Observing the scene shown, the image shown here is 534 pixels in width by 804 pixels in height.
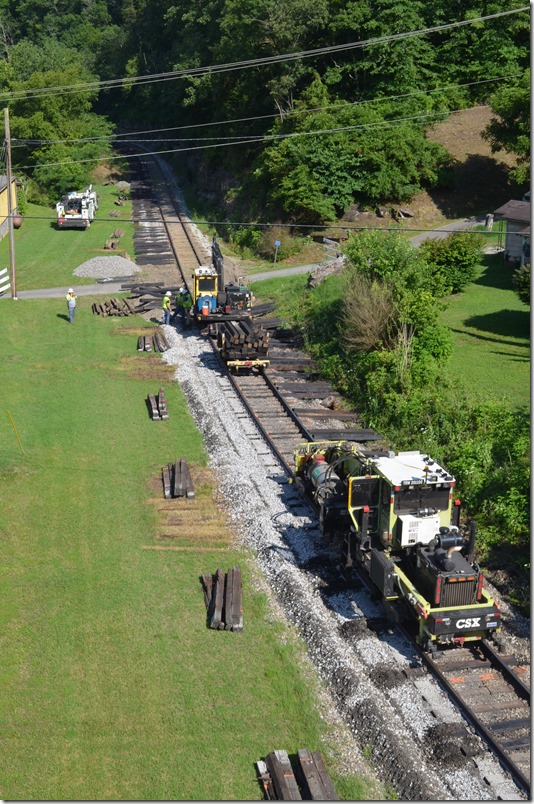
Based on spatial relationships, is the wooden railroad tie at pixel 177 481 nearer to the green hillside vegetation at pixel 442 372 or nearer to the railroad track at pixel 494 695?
the green hillside vegetation at pixel 442 372

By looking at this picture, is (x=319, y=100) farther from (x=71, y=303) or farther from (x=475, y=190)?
(x=71, y=303)

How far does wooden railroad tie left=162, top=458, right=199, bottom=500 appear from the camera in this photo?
70.3ft

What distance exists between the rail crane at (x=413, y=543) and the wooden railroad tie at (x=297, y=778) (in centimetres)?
317

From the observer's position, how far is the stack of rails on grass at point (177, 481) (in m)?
21.4

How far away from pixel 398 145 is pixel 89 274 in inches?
778

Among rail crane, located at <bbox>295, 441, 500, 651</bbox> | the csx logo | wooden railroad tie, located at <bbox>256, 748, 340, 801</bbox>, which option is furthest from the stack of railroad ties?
wooden railroad tie, located at <bbox>256, 748, 340, 801</bbox>

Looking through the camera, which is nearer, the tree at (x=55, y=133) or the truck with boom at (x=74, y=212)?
the truck with boom at (x=74, y=212)

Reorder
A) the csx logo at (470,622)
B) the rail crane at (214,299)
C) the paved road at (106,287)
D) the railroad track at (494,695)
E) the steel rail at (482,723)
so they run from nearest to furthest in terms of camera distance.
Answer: the steel rail at (482,723)
the railroad track at (494,695)
the csx logo at (470,622)
the rail crane at (214,299)
the paved road at (106,287)

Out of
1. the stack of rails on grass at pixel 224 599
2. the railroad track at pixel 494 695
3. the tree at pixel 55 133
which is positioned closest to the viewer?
the railroad track at pixel 494 695

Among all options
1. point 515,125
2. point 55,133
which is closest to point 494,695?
point 515,125

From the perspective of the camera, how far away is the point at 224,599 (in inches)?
661

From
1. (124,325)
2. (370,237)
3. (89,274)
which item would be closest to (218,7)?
(89,274)

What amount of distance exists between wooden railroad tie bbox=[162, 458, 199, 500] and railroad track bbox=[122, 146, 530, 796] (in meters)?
2.73

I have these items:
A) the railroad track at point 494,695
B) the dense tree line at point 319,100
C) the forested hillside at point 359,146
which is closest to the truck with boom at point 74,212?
the forested hillside at point 359,146
